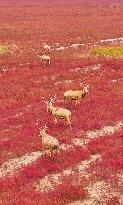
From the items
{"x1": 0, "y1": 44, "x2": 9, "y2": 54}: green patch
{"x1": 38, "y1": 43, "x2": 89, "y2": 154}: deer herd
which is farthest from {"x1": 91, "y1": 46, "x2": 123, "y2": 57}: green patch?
{"x1": 38, "y1": 43, "x2": 89, "y2": 154}: deer herd

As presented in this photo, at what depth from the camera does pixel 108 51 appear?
47250mm

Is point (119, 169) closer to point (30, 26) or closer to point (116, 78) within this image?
point (116, 78)

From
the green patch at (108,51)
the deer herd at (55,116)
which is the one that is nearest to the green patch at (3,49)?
the green patch at (108,51)

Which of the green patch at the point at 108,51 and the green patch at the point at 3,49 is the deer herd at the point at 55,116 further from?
the green patch at the point at 3,49

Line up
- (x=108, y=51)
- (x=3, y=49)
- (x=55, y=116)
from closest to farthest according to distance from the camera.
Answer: (x=55, y=116) < (x=108, y=51) < (x=3, y=49)

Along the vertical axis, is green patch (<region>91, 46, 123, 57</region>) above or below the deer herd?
below

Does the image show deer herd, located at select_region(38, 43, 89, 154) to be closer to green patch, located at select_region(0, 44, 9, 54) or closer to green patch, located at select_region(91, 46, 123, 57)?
green patch, located at select_region(91, 46, 123, 57)

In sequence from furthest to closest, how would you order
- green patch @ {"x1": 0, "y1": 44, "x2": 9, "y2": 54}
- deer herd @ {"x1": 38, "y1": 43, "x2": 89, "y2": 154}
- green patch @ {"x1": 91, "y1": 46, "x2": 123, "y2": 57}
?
green patch @ {"x1": 0, "y1": 44, "x2": 9, "y2": 54}, green patch @ {"x1": 91, "y1": 46, "x2": 123, "y2": 57}, deer herd @ {"x1": 38, "y1": 43, "x2": 89, "y2": 154}

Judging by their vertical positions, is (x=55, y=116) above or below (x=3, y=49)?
above

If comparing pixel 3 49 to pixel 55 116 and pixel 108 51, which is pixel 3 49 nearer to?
pixel 108 51

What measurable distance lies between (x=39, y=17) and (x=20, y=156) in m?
60.7

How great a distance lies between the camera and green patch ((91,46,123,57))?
46500 mm

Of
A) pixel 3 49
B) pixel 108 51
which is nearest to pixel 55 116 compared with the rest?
pixel 108 51

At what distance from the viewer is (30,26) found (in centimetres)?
6919
